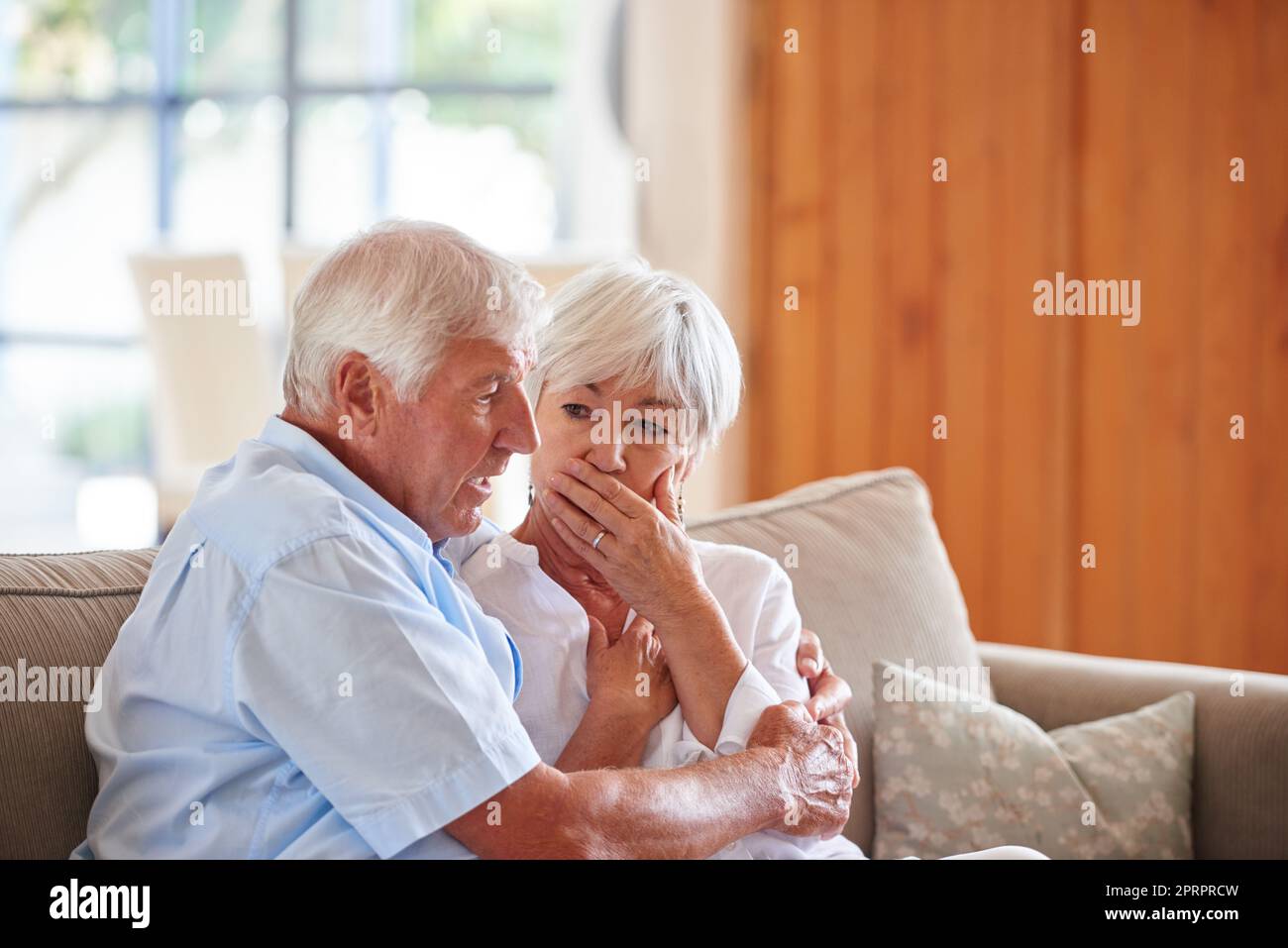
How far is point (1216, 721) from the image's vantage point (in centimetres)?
200

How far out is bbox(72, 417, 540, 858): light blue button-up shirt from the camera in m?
1.14

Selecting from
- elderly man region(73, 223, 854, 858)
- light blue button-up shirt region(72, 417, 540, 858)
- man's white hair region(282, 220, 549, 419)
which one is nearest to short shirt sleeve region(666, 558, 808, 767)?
elderly man region(73, 223, 854, 858)

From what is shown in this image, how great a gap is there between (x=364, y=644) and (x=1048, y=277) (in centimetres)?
298

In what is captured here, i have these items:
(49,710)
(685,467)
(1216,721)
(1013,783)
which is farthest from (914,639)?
(49,710)

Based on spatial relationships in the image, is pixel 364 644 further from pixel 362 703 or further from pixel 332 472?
pixel 332 472

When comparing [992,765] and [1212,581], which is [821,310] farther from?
[992,765]

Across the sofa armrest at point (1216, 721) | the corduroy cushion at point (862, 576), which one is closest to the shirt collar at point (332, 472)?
the corduroy cushion at point (862, 576)

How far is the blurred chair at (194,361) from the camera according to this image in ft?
12.6

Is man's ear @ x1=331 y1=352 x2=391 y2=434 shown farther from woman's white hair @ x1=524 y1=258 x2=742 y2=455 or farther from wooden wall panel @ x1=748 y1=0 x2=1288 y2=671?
wooden wall panel @ x1=748 y1=0 x2=1288 y2=671

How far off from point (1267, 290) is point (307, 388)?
2.98m

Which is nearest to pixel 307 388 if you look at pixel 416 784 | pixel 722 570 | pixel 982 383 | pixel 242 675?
pixel 242 675

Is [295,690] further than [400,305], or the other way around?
[400,305]

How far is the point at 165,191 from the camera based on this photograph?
5.82 m

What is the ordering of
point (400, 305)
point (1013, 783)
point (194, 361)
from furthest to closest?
point (194, 361)
point (1013, 783)
point (400, 305)
